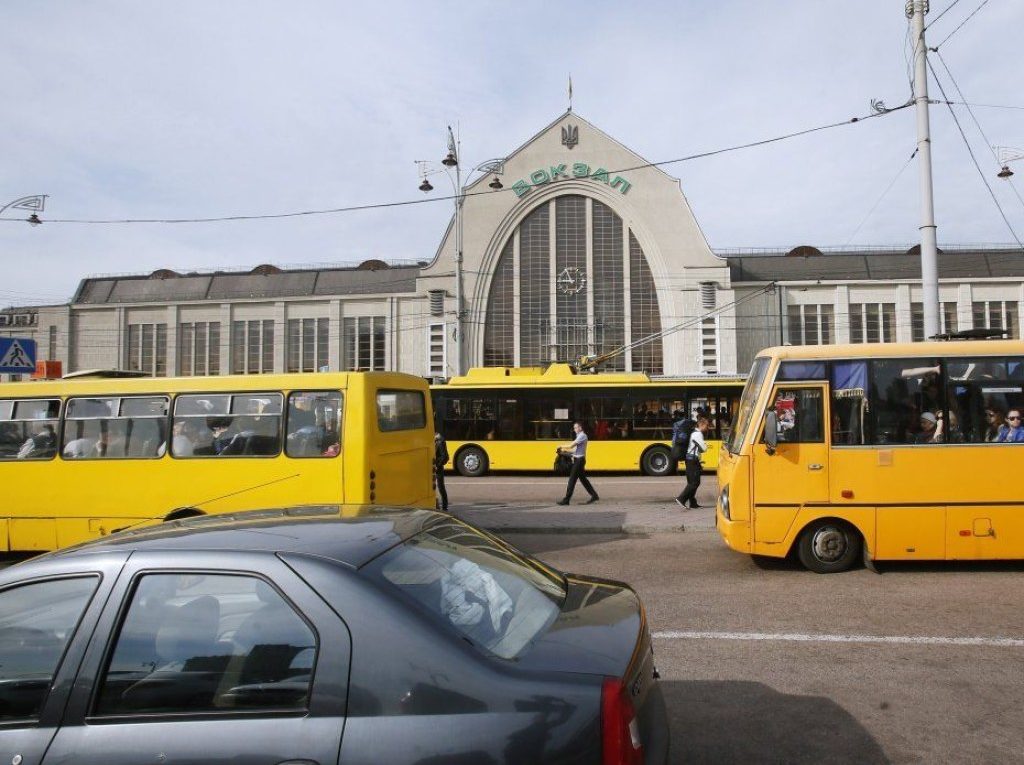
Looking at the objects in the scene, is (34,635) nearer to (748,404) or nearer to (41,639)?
(41,639)

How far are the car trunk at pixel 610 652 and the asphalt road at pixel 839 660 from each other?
4.52 ft

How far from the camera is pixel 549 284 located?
134 ft

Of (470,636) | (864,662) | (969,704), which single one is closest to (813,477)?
(864,662)

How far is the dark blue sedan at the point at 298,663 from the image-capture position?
2.14 meters

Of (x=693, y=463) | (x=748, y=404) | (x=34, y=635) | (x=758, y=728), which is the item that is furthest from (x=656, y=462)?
(x=34, y=635)

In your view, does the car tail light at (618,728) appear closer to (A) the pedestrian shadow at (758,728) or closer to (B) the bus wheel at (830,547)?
(A) the pedestrian shadow at (758,728)

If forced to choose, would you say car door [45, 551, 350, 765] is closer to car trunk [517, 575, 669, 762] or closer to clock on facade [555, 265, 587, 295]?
car trunk [517, 575, 669, 762]

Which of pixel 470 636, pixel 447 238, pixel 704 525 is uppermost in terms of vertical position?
pixel 447 238

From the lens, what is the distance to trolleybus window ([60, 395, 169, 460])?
9000 mm

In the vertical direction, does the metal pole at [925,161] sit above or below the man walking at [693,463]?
above

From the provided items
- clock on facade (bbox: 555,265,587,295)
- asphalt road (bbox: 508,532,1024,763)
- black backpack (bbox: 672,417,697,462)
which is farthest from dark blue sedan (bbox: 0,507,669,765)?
clock on facade (bbox: 555,265,587,295)

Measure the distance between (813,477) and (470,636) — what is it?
6786mm

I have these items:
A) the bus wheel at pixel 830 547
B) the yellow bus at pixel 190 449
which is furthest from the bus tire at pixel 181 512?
the bus wheel at pixel 830 547

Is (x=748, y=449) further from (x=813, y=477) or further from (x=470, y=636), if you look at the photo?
(x=470, y=636)
